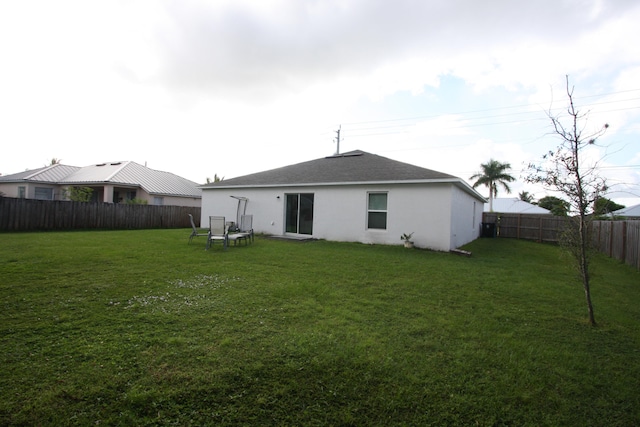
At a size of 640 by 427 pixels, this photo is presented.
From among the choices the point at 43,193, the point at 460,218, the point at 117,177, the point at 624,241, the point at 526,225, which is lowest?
the point at 624,241

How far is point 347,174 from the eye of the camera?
43.5 feet

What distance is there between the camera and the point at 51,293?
4516 millimetres

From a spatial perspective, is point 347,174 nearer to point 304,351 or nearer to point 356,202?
point 356,202

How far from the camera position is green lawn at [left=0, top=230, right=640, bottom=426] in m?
2.28

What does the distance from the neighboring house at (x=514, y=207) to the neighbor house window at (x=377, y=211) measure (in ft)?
93.3

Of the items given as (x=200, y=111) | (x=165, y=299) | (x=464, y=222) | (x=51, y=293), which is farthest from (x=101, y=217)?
(x=464, y=222)

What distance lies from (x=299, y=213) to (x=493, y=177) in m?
33.8

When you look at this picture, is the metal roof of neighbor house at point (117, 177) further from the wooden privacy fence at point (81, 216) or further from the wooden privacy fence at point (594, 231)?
the wooden privacy fence at point (594, 231)

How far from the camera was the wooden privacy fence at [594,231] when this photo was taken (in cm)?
952

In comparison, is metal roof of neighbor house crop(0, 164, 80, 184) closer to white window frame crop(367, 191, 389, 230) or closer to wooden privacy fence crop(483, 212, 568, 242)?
white window frame crop(367, 191, 389, 230)

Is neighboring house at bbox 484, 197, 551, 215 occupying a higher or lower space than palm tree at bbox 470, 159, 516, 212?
lower

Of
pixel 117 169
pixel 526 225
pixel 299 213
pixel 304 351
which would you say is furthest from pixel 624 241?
pixel 117 169

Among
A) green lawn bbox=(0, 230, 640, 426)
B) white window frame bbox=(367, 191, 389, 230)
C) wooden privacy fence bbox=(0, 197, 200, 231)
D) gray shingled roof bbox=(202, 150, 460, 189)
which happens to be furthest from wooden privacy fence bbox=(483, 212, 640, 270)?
wooden privacy fence bbox=(0, 197, 200, 231)

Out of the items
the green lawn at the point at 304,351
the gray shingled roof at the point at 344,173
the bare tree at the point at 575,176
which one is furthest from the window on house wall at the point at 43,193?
the bare tree at the point at 575,176
